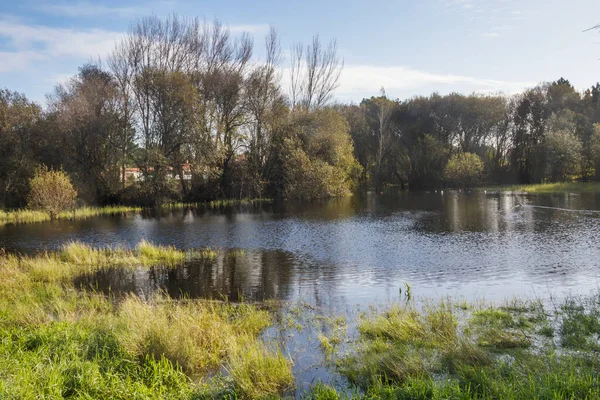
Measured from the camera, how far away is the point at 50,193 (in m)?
34.1

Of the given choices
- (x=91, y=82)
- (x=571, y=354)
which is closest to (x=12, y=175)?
(x=91, y=82)

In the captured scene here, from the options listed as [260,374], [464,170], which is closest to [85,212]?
[260,374]

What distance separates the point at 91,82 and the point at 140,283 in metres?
35.5

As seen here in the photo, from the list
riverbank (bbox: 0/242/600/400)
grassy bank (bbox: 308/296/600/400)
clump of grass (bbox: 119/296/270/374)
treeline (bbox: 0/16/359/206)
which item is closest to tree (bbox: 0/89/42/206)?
treeline (bbox: 0/16/359/206)

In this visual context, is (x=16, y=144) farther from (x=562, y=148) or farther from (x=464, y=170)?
(x=562, y=148)

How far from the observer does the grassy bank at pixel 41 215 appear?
33703mm

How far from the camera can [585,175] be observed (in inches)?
2422

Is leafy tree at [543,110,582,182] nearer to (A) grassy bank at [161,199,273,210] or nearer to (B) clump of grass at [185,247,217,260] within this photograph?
(A) grassy bank at [161,199,273,210]

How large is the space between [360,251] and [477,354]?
532 inches

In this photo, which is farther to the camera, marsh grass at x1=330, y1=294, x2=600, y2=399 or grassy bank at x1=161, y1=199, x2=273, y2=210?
grassy bank at x1=161, y1=199, x2=273, y2=210

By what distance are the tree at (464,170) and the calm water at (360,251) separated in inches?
1051

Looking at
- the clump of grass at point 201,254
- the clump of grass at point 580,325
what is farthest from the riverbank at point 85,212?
the clump of grass at point 580,325

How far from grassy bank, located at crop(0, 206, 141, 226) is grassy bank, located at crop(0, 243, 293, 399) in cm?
2628

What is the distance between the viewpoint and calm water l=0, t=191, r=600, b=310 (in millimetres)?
14250
